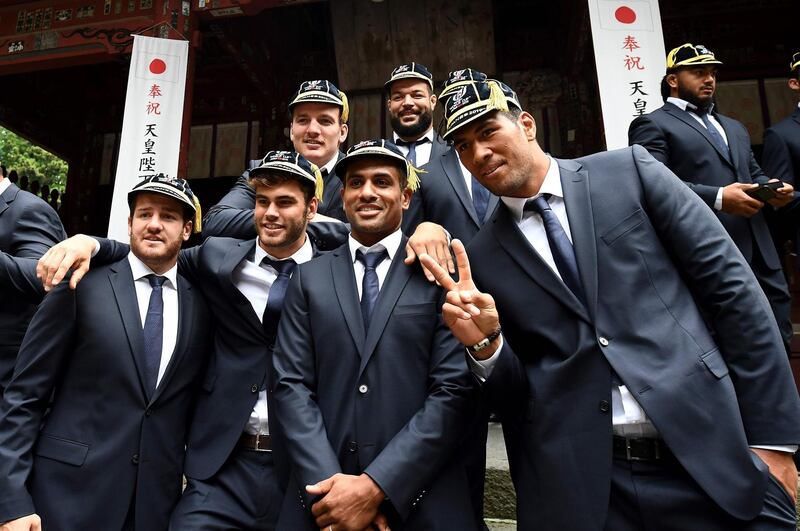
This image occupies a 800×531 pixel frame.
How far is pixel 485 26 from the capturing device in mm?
6816

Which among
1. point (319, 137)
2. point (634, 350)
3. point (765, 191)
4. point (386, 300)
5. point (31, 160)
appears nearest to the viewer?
point (634, 350)

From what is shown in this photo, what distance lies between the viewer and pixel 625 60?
4.51 metres

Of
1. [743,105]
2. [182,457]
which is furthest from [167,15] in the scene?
[743,105]

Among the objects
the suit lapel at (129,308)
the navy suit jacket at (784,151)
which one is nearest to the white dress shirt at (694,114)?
the navy suit jacket at (784,151)

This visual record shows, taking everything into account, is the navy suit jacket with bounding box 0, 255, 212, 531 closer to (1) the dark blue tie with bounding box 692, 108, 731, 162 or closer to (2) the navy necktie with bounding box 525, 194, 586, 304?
(2) the navy necktie with bounding box 525, 194, 586, 304

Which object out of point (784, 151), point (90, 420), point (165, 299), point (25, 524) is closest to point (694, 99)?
point (784, 151)

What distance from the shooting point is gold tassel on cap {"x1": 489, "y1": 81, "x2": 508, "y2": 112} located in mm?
1832

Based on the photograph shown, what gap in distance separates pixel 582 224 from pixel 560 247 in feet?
0.31

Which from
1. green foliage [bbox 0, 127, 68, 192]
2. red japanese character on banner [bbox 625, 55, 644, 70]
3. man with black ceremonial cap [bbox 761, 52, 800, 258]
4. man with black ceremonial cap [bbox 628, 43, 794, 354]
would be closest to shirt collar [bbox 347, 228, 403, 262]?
man with black ceremonial cap [bbox 628, 43, 794, 354]

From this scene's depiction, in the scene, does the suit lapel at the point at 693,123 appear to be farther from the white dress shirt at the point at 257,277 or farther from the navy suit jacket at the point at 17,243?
the navy suit jacket at the point at 17,243

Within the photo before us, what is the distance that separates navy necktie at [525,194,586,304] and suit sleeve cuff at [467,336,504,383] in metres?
0.28

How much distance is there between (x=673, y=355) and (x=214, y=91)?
319 inches

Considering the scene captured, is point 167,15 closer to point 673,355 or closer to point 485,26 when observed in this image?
point 485,26

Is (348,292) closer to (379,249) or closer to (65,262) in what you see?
(379,249)
